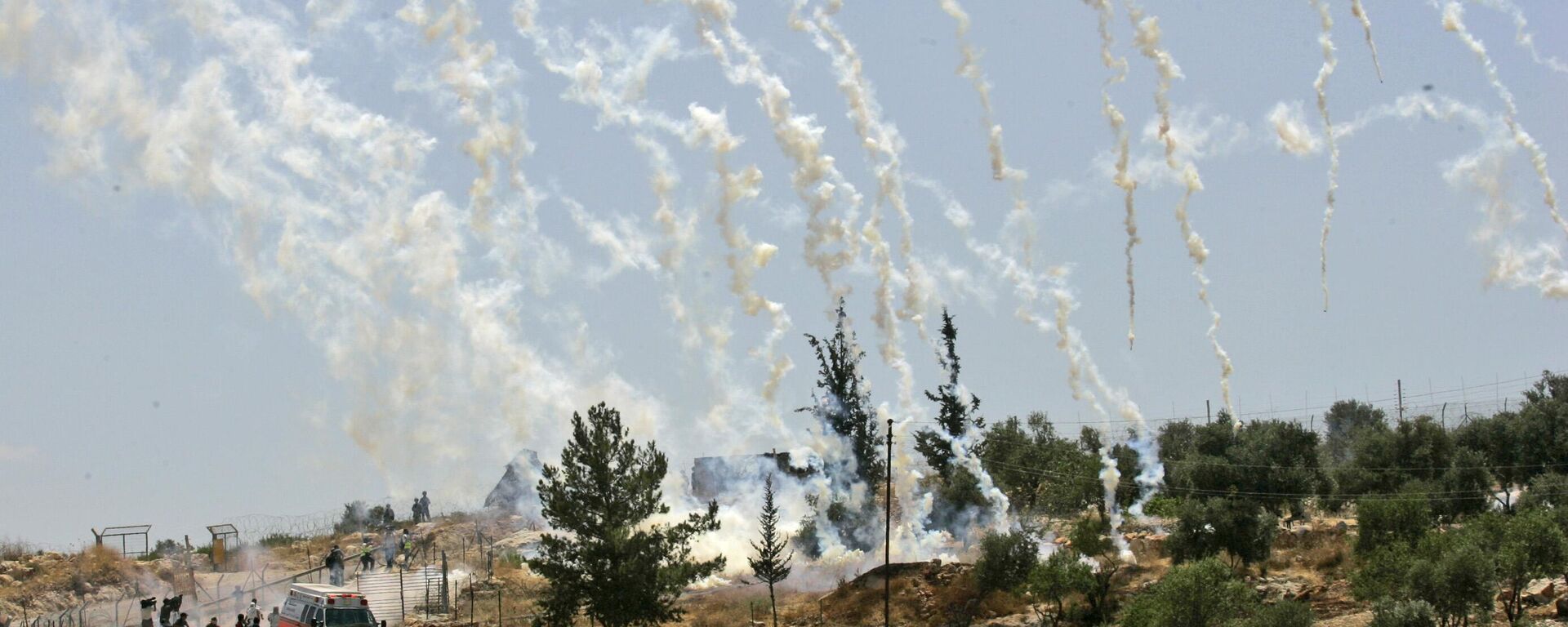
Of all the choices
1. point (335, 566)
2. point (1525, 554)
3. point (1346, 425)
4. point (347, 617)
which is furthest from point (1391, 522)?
point (1346, 425)

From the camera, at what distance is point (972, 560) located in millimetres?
63281

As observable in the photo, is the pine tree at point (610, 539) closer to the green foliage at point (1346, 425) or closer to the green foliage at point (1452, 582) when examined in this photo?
the green foliage at point (1452, 582)

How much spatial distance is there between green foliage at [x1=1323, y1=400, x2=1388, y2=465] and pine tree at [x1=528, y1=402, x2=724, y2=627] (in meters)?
46.5

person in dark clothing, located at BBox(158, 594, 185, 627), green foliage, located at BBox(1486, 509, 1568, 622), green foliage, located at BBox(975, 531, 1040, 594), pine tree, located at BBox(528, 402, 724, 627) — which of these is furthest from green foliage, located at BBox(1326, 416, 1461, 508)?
person in dark clothing, located at BBox(158, 594, 185, 627)

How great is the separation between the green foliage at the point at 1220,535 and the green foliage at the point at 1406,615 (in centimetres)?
1750

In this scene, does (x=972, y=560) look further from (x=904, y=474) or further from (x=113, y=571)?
(x=113, y=571)

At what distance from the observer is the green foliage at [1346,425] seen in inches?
3529

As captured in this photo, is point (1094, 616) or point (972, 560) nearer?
point (1094, 616)

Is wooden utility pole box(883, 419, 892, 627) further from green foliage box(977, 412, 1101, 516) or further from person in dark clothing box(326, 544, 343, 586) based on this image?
person in dark clothing box(326, 544, 343, 586)

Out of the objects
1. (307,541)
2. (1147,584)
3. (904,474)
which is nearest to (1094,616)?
(1147,584)

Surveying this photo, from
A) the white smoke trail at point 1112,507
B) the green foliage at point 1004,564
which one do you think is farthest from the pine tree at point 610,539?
the white smoke trail at point 1112,507

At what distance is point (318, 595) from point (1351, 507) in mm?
55683

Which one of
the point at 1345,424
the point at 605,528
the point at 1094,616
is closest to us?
the point at 605,528

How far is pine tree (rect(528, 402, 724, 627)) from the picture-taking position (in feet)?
163
